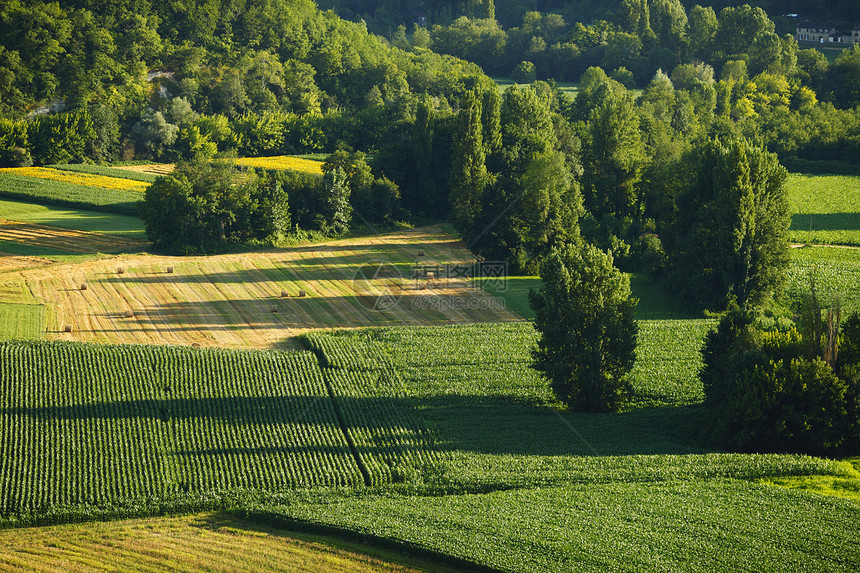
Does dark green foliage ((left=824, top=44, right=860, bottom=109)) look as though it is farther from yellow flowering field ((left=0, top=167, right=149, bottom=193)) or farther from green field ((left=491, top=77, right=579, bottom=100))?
yellow flowering field ((left=0, top=167, right=149, bottom=193))

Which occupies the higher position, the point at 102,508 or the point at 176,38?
the point at 176,38

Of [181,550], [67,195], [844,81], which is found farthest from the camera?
[844,81]

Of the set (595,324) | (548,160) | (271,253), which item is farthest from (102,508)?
(548,160)

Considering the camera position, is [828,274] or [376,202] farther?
[376,202]

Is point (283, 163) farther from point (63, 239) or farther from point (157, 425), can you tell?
point (157, 425)

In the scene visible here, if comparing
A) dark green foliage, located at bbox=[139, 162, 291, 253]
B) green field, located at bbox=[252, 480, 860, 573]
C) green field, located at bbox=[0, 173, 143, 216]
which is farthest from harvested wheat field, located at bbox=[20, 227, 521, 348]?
green field, located at bbox=[252, 480, 860, 573]

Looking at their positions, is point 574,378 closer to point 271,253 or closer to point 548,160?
point 548,160

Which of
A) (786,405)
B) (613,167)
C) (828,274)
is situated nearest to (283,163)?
(613,167)

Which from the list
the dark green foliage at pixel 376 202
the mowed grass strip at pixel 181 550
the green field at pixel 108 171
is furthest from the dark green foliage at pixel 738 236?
the green field at pixel 108 171
